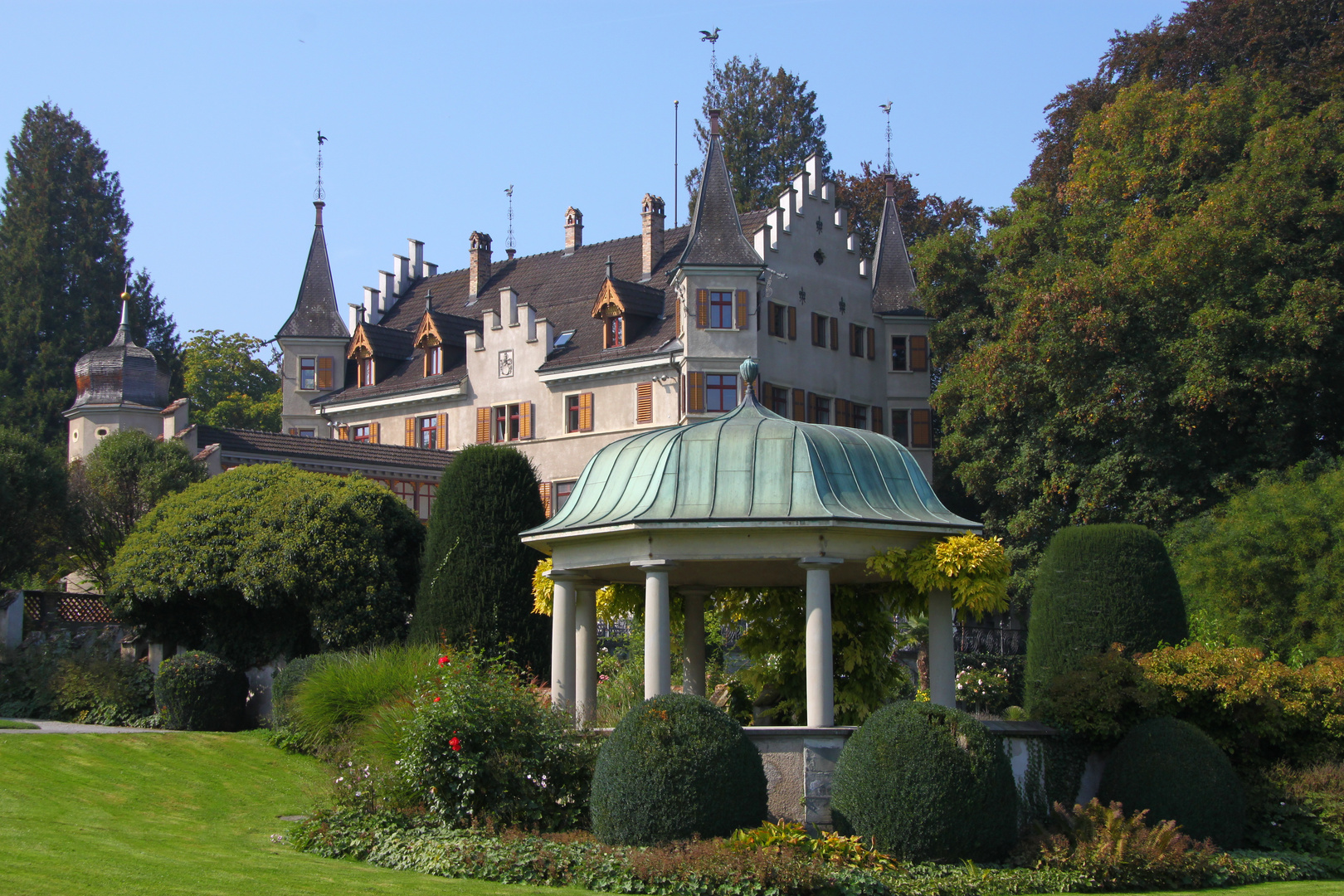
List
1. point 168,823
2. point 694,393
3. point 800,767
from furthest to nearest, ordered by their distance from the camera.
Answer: point 694,393
point 168,823
point 800,767

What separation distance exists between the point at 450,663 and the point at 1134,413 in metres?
28.2

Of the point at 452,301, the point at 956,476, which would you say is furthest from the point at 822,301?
the point at 452,301

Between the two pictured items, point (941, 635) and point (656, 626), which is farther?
point (941, 635)

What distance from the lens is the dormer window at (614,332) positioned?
5356 centimetres

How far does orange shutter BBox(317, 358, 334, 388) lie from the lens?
62688 mm

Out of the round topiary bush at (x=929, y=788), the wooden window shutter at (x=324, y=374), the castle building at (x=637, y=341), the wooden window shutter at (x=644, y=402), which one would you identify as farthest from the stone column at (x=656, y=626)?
the wooden window shutter at (x=324, y=374)

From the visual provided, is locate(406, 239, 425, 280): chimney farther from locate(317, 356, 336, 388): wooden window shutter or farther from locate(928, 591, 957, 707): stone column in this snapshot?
locate(928, 591, 957, 707): stone column

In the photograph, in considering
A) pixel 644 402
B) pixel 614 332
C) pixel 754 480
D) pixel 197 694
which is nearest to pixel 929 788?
pixel 754 480

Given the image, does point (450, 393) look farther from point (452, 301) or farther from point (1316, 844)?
point (1316, 844)

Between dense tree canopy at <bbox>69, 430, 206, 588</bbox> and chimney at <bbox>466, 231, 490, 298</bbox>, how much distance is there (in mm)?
26495

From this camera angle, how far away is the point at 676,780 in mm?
16391

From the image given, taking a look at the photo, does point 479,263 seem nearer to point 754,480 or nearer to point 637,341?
point 637,341

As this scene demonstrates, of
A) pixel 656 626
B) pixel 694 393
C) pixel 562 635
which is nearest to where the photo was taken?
pixel 656 626

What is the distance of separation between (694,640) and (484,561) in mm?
5909
